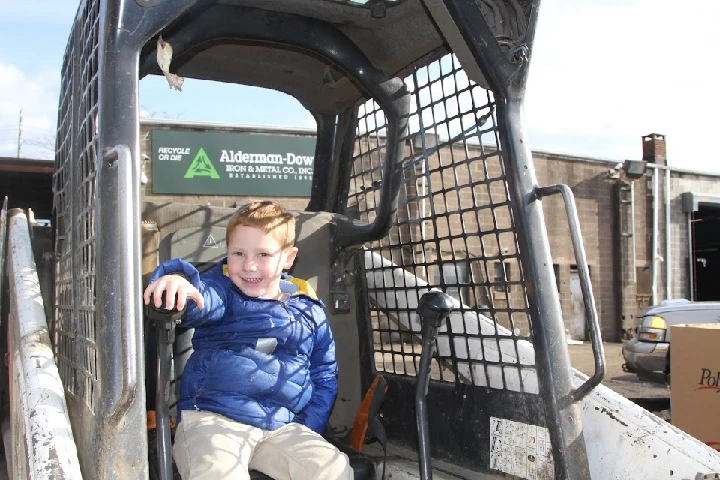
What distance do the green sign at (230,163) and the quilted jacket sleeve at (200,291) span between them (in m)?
10.2

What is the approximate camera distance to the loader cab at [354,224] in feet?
5.41

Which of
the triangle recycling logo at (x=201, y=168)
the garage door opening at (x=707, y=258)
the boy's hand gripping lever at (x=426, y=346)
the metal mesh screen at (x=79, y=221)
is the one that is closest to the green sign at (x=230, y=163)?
the triangle recycling logo at (x=201, y=168)

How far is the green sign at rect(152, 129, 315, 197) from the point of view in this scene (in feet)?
39.1

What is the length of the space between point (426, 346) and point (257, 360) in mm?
527

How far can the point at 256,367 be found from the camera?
2100 mm

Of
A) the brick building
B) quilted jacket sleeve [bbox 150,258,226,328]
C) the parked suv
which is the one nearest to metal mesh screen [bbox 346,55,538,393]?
quilted jacket sleeve [bbox 150,258,226,328]

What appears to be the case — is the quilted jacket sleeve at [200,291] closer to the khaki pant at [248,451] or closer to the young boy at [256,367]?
the young boy at [256,367]

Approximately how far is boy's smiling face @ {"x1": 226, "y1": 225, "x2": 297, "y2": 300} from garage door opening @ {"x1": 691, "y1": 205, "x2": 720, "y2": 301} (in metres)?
18.8

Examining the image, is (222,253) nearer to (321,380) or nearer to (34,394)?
(321,380)

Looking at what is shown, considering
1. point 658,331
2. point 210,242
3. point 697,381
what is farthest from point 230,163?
point 210,242

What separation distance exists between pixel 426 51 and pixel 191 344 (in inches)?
Result: 53.6

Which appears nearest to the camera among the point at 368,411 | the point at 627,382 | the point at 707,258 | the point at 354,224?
the point at 368,411

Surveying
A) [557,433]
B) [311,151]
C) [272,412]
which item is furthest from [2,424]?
[311,151]

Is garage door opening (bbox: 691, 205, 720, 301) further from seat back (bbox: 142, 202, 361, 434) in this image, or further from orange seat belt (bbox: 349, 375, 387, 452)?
orange seat belt (bbox: 349, 375, 387, 452)
